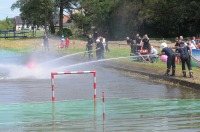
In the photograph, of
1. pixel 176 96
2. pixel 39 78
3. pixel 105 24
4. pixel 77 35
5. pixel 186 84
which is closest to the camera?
pixel 176 96

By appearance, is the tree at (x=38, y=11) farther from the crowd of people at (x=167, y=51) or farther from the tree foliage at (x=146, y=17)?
the crowd of people at (x=167, y=51)

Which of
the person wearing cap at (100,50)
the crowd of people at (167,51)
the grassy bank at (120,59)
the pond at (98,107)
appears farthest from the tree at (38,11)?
the pond at (98,107)

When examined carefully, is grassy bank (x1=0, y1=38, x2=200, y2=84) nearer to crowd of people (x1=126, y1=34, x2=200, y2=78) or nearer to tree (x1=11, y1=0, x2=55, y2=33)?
crowd of people (x1=126, y1=34, x2=200, y2=78)

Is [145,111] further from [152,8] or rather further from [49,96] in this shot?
[152,8]

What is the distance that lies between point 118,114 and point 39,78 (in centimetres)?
1173

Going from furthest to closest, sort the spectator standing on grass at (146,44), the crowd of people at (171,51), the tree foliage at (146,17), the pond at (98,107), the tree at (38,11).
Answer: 1. the tree at (38,11)
2. the tree foliage at (146,17)
3. the spectator standing on grass at (146,44)
4. the crowd of people at (171,51)
5. the pond at (98,107)

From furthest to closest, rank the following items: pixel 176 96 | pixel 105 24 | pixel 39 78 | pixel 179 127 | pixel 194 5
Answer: pixel 105 24
pixel 194 5
pixel 39 78
pixel 176 96
pixel 179 127

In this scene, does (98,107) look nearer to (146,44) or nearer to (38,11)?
(146,44)

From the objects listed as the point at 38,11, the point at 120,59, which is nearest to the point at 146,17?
the point at 38,11

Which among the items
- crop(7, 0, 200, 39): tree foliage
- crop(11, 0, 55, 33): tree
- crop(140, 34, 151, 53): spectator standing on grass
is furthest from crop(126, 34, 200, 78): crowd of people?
crop(11, 0, 55, 33): tree

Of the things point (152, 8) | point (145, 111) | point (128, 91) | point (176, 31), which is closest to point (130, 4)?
point (152, 8)

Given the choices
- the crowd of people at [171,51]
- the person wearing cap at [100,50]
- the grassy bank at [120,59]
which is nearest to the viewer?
the crowd of people at [171,51]

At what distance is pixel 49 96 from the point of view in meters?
16.9

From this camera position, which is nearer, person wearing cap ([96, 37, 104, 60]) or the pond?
the pond
